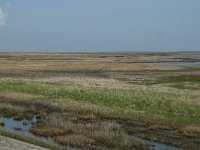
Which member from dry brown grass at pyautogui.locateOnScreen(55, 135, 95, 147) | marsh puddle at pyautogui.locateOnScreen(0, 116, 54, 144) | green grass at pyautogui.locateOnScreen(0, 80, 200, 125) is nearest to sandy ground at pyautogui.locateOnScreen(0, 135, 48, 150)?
dry brown grass at pyautogui.locateOnScreen(55, 135, 95, 147)

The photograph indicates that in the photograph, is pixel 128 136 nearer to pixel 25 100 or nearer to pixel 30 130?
pixel 30 130

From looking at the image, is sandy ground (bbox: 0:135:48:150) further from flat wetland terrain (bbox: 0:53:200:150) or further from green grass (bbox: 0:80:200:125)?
green grass (bbox: 0:80:200:125)

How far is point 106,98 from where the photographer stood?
3641cm

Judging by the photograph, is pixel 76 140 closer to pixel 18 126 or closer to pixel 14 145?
pixel 14 145

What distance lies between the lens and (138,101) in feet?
113

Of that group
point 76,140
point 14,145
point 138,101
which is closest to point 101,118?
point 138,101

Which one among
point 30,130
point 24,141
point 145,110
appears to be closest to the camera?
point 24,141

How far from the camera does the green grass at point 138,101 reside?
93.2 ft

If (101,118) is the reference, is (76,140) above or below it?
above

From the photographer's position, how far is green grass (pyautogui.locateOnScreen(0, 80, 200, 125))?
Answer: 93.2 ft

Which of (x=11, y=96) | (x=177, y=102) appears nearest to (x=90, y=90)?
(x=11, y=96)

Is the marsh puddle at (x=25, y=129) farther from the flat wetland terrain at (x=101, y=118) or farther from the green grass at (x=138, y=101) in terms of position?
the green grass at (x=138, y=101)

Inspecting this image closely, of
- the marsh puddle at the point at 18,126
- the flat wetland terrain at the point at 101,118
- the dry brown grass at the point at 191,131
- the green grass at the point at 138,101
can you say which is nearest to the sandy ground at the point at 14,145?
the flat wetland terrain at the point at 101,118

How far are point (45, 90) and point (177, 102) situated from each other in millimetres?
13955
